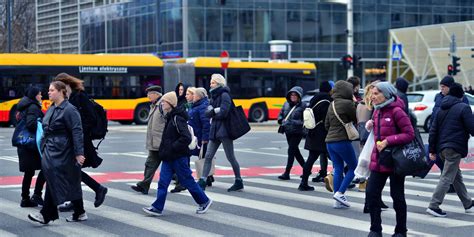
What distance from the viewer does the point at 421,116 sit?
3128cm

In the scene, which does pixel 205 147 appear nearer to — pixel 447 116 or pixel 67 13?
pixel 447 116

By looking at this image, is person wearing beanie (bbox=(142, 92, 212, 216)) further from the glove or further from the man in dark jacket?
the man in dark jacket

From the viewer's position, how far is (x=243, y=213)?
1154 centimetres

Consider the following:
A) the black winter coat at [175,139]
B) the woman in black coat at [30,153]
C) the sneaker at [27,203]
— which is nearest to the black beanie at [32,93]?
the woman in black coat at [30,153]

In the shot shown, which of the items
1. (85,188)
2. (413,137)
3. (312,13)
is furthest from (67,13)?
(413,137)

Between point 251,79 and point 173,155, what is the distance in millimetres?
30555

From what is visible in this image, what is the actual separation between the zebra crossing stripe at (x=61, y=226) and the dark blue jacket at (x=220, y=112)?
3.25 metres

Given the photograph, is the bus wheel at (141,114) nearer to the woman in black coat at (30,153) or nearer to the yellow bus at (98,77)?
the yellow bus at (98,77)

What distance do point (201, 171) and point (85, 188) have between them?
1818 mm

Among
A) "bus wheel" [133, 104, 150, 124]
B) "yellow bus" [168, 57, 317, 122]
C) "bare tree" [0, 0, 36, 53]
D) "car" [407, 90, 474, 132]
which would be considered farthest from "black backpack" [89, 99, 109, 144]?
"bare tree" [0, 0, 36, 53]

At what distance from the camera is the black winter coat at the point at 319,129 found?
14.0m

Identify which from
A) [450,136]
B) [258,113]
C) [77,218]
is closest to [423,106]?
[258,113]

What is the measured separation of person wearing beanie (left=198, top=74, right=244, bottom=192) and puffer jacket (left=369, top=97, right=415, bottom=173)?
4710 millimetres

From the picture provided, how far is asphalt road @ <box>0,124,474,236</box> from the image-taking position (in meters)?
10.1
